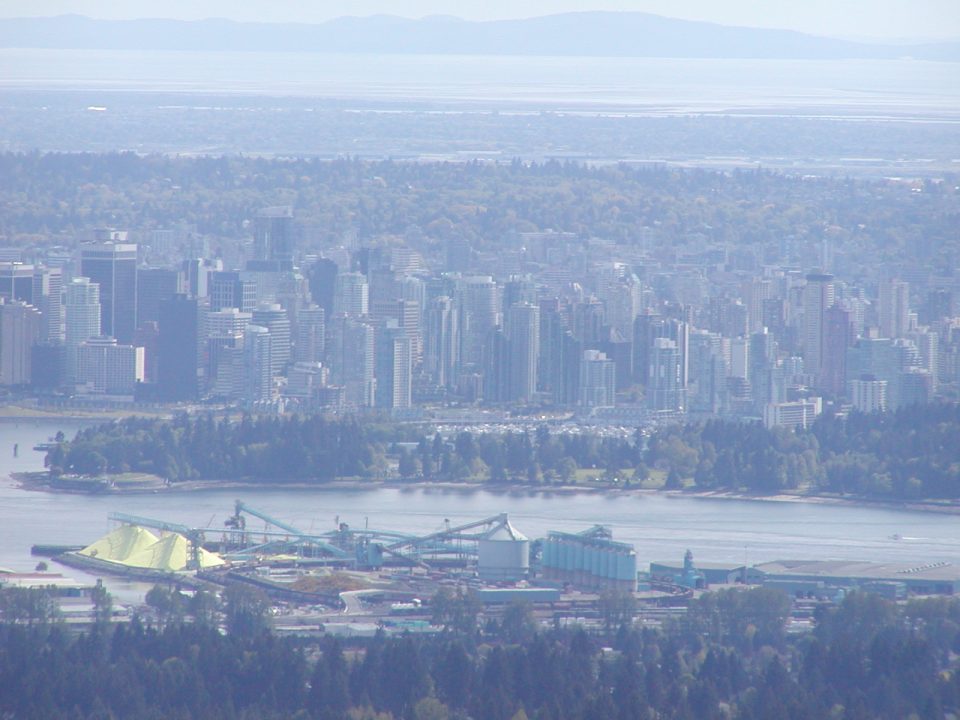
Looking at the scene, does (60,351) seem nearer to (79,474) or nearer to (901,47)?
(79,474)

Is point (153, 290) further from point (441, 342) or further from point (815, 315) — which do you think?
point (815, 315)

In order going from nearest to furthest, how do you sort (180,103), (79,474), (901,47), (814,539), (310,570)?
(310,570) → (814,539) → (79,474) → (901,47) → (180,103)

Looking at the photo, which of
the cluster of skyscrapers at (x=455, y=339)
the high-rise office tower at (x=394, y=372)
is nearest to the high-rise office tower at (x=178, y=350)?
the cluster of skyscrapers at (x=455, y=339)

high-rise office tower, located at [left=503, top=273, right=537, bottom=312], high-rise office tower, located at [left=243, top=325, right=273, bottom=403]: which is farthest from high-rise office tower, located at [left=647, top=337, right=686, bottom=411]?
high-rise office tower, located at [left=243, top=325, right=273, bottom=403]

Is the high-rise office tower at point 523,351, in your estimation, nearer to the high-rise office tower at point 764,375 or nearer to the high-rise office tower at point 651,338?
the high-rise office tower at point 651,338

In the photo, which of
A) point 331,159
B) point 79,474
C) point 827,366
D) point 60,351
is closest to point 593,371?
point 827,366
